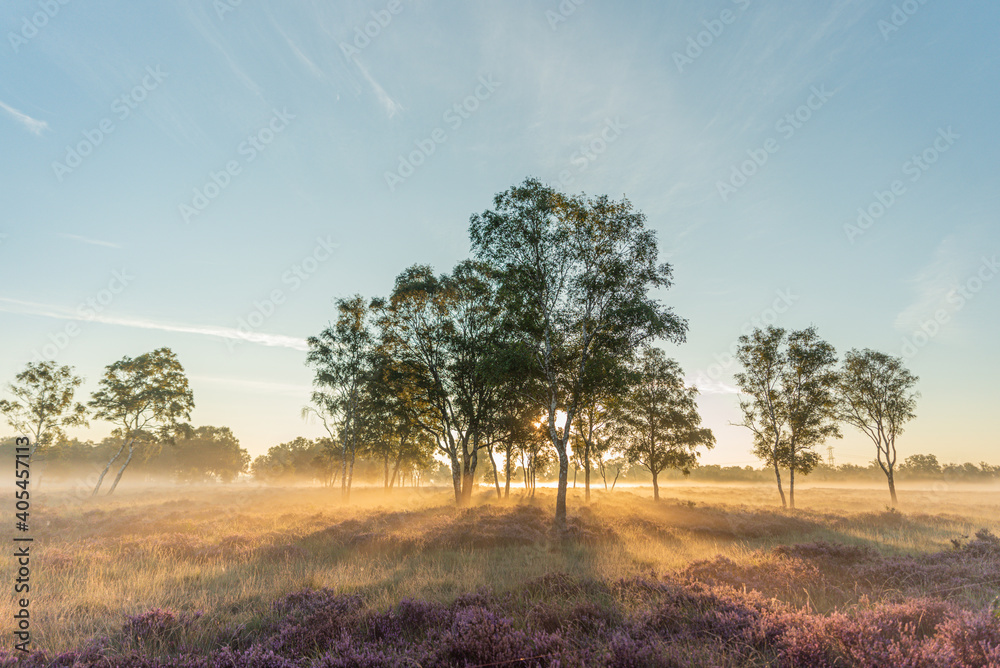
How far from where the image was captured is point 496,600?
7410 millimetres

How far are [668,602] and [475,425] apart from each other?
2116 cm

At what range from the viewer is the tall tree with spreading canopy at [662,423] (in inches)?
1344

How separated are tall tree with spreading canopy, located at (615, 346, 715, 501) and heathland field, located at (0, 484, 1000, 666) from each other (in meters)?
18.0

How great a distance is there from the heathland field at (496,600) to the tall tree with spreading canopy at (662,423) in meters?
18.0

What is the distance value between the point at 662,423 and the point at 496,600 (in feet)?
100

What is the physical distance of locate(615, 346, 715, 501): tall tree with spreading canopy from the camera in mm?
34125

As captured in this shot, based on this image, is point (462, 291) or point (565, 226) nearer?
point (565, 226)

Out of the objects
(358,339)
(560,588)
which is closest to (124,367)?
(358,339)

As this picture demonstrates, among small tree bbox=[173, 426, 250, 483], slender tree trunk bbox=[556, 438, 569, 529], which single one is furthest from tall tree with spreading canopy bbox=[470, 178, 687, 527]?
small tree bbox=[173, 426, 250, 483]

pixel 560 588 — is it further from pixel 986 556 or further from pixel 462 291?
pixel 462 291

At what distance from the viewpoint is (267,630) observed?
20.6 ft

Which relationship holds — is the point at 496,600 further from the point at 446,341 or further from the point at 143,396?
the point at 143,396

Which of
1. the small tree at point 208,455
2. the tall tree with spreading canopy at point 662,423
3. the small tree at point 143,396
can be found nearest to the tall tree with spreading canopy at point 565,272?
the tall tree with spreading canopy at point 662,423

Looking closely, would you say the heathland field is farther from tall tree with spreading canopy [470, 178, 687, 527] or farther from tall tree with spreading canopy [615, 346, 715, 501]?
tall tree with spreading canopy [615, 346, 715, 501]
